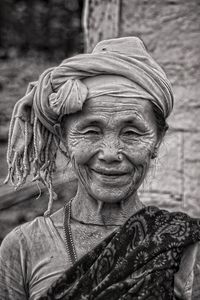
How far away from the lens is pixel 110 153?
355 cm

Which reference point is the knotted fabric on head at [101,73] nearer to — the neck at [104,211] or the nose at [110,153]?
the nose at [110,153]

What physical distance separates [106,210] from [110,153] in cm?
26

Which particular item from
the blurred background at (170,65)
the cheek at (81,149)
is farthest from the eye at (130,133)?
the blurred background at (170,65)

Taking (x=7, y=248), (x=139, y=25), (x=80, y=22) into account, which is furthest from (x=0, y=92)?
(x=7, y=248)

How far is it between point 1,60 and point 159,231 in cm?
Result: 368

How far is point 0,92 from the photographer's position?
7.00 m

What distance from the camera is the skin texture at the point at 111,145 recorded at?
357 centimetres

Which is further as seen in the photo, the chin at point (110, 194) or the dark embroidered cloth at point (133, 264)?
the chin at point (110, 194)

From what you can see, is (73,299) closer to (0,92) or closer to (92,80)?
(92,80)

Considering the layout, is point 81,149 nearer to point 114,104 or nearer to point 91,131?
point 91,131

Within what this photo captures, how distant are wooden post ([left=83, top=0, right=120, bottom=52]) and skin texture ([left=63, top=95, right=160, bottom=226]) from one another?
2.66 metres

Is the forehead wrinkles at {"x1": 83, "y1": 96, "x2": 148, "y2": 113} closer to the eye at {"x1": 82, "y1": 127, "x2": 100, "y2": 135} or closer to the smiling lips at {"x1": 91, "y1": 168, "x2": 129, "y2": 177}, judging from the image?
the eye at {"x1": 82, "y1": 127, "x2": 100, "y2": 135}

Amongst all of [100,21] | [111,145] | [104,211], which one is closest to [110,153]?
[111,145]

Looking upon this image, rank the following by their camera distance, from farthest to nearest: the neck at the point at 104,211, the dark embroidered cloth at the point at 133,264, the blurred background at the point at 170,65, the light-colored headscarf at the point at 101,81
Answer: the blurred background at the point at 170,65
the neck at the point at 104,211
the light-colored headscarf at the point at 101,81
the dark embroidered cloth at the point at 133,264
